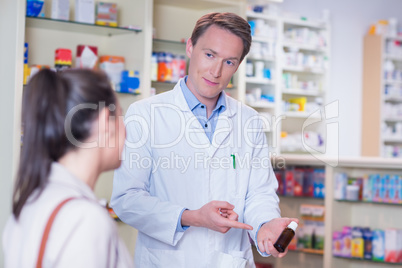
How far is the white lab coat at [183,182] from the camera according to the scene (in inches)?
81.1

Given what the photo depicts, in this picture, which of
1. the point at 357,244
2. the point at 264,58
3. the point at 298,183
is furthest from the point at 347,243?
the point at 264,58

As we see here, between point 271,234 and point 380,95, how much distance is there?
307 inches

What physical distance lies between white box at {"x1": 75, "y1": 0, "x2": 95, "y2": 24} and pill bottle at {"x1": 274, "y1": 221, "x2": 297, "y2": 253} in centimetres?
269

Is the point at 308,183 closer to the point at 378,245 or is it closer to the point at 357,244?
the point at 357,244

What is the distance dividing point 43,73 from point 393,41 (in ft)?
29.4

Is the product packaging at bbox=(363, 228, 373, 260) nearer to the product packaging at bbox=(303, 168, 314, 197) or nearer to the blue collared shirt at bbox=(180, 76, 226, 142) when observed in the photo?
the product packaging at bbox=(303, 168, 314, 197)

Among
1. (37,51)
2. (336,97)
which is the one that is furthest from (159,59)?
(336,97)

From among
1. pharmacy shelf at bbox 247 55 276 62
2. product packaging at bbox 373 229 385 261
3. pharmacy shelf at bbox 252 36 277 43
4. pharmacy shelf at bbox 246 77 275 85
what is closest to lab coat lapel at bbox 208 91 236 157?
product packaging at bbox 373 229 385 261

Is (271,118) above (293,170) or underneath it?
above

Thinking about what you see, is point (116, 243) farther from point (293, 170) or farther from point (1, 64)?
point (293, 170)

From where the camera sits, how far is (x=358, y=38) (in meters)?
9.48

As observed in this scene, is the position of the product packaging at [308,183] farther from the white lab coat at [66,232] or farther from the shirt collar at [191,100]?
the white lab coat at [66,232]

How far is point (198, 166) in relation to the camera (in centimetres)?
213

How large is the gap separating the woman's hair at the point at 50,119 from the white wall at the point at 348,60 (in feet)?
26.9
